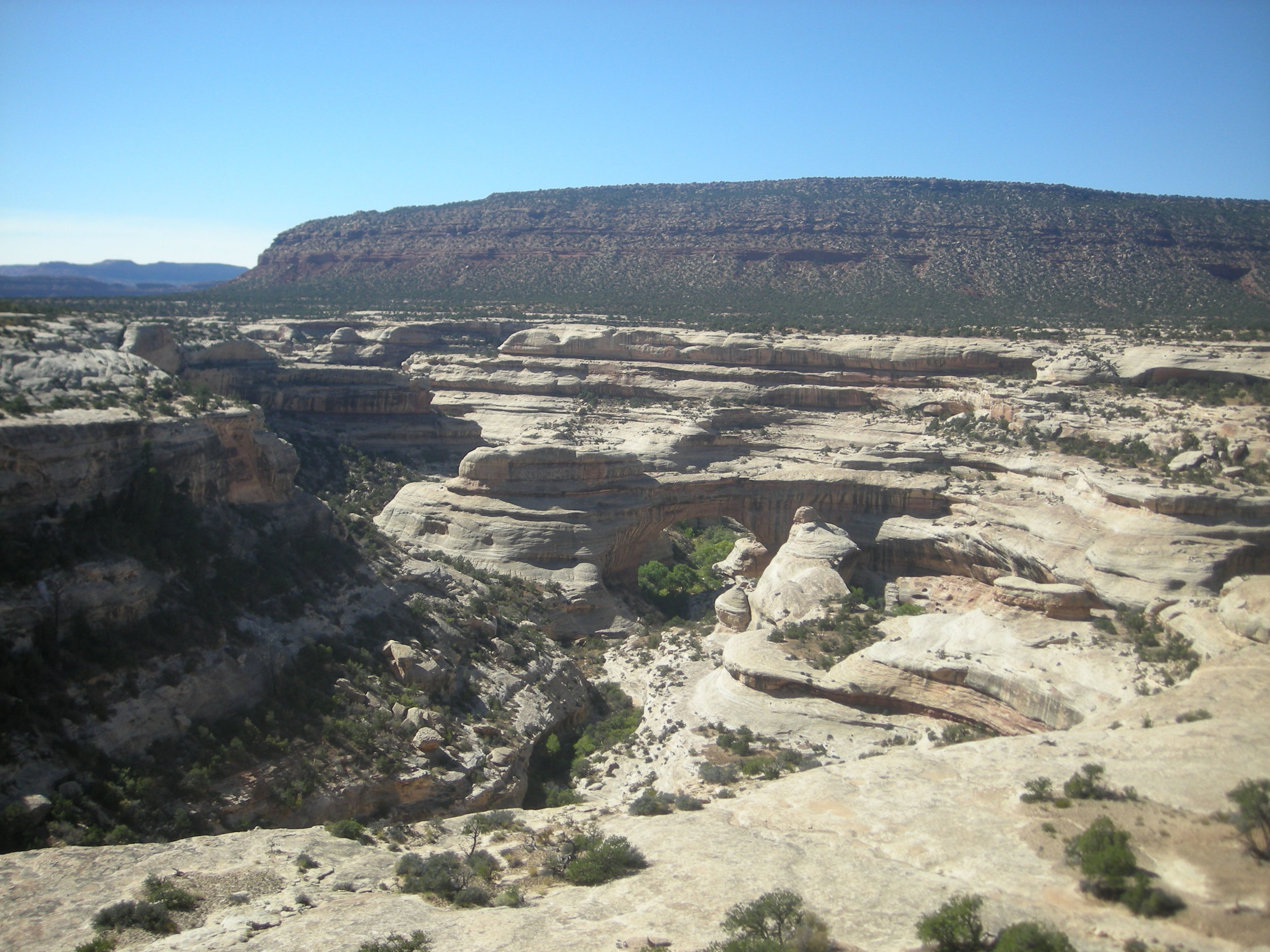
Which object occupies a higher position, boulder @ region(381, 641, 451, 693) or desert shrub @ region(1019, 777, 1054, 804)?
desert shrub @ region(1019, 777, 1054, 804)

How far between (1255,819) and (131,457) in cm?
2122

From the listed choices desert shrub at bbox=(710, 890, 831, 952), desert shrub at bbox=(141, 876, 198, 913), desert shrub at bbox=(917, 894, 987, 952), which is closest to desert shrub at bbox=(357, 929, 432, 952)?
desert shrub at bbox=(141, 876, 198, 913)

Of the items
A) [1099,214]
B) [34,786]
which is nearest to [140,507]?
[34,786]

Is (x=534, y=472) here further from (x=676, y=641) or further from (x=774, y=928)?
(x=774, y=928)

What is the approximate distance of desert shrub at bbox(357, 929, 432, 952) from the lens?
470 inches

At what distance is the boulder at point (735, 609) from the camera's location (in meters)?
33.0

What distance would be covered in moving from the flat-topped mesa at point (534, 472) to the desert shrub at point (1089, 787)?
23463 millimetres

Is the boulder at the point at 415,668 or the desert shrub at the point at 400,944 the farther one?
the boulder at the point at 415,668

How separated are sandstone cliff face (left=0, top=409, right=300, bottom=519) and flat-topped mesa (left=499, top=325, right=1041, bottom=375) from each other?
101 ft

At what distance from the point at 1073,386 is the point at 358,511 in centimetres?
3053

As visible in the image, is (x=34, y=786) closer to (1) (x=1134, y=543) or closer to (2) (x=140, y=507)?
(2) (x=140, y=507)

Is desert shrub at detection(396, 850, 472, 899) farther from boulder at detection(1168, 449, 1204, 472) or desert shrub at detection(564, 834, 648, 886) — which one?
boulder at detection(1168, 449, 1204, 472)

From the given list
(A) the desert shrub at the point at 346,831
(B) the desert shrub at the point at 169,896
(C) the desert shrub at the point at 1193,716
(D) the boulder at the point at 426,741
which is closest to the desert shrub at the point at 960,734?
(C) the desert shrub at the point at 1193,716

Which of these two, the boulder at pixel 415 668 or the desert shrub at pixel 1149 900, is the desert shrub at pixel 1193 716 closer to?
the desert shrub at pixel 1149 900
